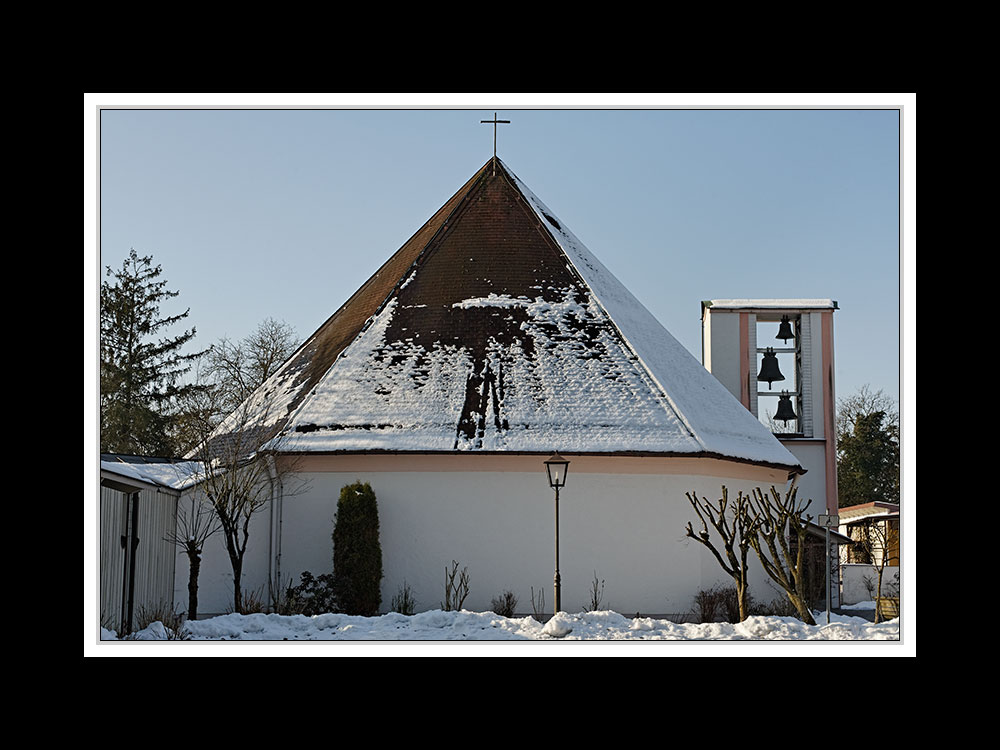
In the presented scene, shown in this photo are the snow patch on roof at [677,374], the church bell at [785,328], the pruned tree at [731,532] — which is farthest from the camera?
the church bell at [785,328]

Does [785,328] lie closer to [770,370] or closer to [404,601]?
[770,370]

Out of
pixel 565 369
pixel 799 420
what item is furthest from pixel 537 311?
pixel 799 420

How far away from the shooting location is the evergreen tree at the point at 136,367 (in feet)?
102

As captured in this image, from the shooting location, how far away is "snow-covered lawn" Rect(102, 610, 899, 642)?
13328 mm

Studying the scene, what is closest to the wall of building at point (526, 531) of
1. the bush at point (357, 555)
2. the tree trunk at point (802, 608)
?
the bush at point (357, 555)

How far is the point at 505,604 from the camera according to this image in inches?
675

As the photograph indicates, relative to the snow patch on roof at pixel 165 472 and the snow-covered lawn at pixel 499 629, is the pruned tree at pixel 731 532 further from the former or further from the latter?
the snow patch on roof at pixel 165 472

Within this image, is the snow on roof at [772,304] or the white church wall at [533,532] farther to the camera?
the snow on roof at [772,304]

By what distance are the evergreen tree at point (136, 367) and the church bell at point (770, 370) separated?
649 inches

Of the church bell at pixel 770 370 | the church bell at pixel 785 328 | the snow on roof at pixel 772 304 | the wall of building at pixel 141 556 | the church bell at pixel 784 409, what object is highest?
the snow on roof at pixel 772 304

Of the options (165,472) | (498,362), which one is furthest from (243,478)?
(498,362)

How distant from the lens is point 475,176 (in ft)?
75.8

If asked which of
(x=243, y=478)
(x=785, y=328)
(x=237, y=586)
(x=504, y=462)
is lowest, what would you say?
(x=237, y=586)

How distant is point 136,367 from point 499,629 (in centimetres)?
2096
